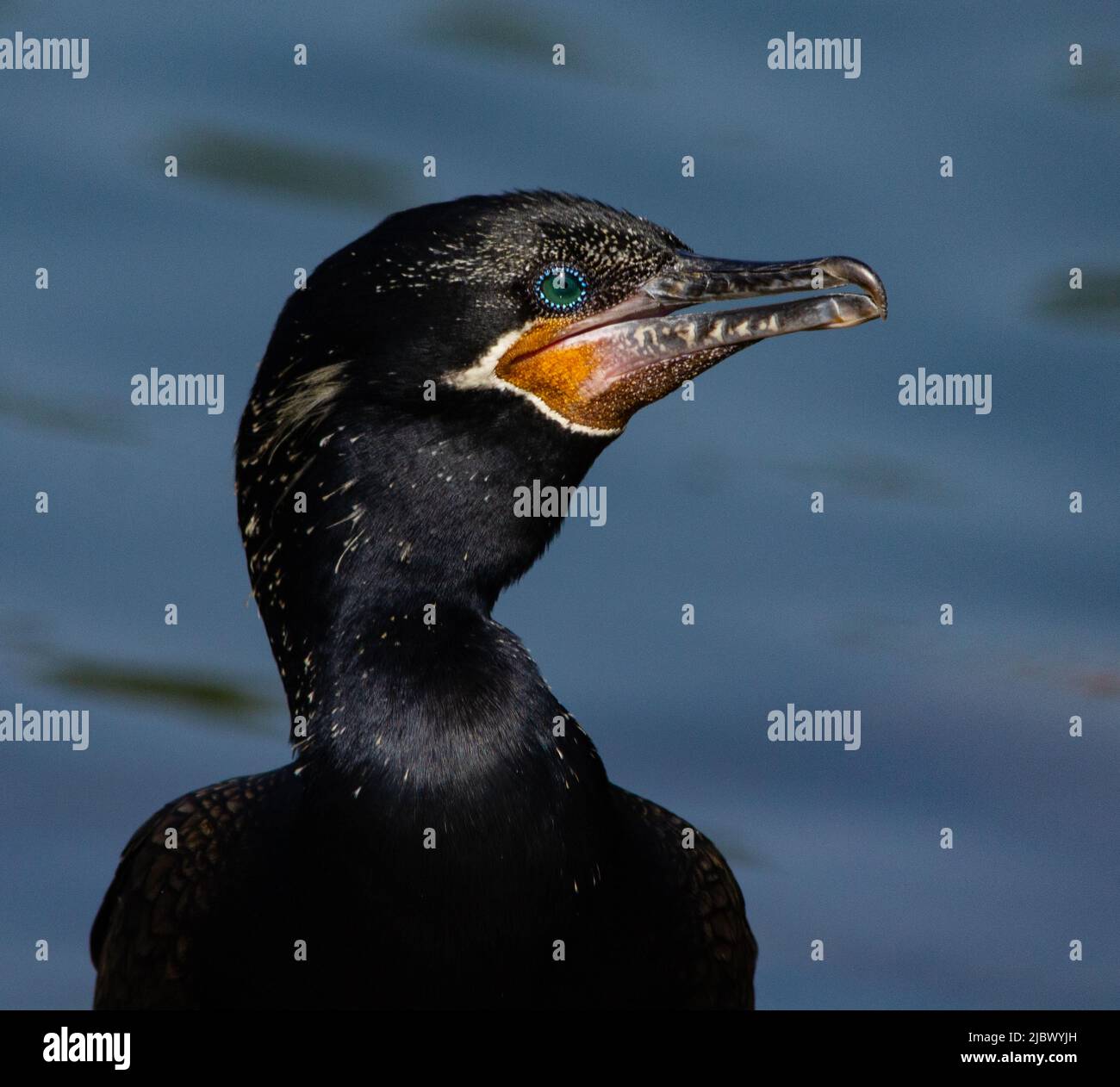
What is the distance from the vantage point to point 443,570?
594cm

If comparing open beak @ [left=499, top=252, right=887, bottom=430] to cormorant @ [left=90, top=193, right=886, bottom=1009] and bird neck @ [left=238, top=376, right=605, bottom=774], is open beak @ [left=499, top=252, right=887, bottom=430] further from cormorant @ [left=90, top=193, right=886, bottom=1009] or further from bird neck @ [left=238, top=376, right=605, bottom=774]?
bird neck @ [left=238, top=376, right=605, bottom=774]

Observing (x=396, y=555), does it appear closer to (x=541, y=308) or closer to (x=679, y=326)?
(x=541, y=308)

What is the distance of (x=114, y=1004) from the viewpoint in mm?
6809

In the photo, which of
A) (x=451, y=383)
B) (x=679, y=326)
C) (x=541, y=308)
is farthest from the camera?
Answer: (x=679, y=326)

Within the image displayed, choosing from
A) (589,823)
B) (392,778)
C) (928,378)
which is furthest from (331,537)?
(928,378)

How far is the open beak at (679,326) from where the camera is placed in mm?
6105

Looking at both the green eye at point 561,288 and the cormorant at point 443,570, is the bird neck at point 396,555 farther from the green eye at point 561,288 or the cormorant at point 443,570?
the green eye at point 561,288

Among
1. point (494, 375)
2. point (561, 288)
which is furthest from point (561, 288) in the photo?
point (494, 375)

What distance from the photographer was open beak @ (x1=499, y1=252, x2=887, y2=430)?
Result: 20.0 feet

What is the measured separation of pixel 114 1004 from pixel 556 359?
7.82 ft

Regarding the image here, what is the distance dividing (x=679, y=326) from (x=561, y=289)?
0.37 meters

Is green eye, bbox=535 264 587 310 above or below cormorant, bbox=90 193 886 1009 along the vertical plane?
above

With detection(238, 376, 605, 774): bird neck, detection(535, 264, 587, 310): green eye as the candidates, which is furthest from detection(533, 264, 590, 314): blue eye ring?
detection(238, 376, 605, 774): bird neck
